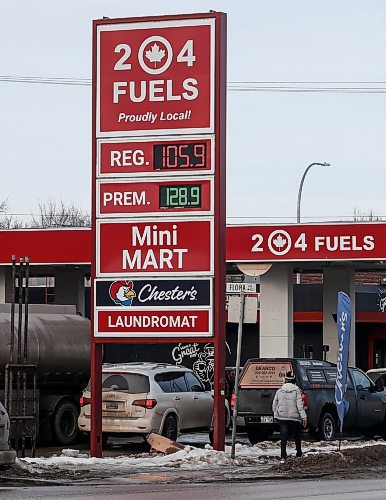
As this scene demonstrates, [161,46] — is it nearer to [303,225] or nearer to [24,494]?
[24,494]

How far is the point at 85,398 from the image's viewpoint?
85.7ft

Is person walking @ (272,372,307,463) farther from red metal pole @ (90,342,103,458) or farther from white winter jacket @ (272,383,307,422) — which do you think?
red metal pole @ (90,342,103,458)

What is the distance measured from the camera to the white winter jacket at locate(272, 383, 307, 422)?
23.2 m

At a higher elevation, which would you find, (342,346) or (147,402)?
(342,346)

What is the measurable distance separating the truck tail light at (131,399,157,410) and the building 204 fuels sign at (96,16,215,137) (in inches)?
207

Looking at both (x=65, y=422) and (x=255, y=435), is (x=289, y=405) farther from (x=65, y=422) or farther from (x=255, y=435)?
(x=65, y=422)

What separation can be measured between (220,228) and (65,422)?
6981mm

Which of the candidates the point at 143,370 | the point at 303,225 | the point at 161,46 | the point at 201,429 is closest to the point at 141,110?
the point at 161,46

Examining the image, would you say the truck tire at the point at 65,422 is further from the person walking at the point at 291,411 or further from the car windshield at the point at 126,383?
the person walking at the point at 291,411

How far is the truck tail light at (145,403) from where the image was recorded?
2491 centimetres

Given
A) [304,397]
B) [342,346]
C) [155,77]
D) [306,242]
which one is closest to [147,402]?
[304,397]

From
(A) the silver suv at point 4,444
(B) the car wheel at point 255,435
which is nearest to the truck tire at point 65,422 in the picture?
(B) the car wheel at point 255,435

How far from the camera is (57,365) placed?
2702cm

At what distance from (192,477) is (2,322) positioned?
7.59 m
